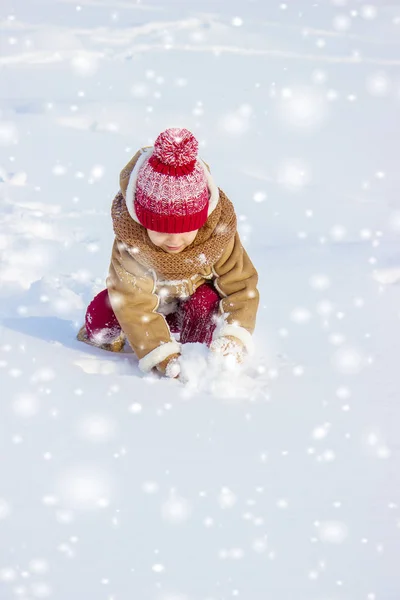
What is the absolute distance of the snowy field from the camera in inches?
65.3

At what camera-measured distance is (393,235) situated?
3992mm

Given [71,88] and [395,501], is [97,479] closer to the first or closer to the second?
[395,501]

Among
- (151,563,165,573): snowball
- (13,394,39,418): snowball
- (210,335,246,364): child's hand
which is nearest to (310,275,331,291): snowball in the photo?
(210,335,246,364): child's hand

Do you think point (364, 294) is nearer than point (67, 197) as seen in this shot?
Yes

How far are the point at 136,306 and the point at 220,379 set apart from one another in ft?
1.38

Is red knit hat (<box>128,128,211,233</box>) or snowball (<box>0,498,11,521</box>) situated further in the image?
red knit hat (<box>128,128,211,233</box>)

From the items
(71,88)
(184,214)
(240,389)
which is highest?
(184,214)

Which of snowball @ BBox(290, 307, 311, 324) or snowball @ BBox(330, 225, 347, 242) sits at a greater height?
snowball @ BBox(290, 307, 311, 324)

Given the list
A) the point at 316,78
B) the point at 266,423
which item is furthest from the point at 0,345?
the point at 316,78

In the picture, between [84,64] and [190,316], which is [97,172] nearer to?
[190,316]

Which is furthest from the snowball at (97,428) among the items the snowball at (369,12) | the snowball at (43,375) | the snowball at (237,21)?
the snowball at (369,12)

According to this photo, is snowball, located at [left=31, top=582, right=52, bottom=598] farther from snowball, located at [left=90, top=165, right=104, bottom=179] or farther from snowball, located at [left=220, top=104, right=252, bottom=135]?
snowball, located at [left=220, top=104, right=252, bottom=135]

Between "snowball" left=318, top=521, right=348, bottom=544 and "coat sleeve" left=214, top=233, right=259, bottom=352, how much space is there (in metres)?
0.91

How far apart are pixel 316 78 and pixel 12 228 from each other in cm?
393
